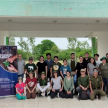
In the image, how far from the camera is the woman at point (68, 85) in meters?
5.32

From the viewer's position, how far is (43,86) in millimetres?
5602

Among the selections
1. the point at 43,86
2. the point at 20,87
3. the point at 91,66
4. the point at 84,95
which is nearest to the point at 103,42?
the point at 91,66

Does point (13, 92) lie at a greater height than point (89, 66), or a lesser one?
lesser

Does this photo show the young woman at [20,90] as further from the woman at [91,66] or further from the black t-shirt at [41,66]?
the woman at [91,66]

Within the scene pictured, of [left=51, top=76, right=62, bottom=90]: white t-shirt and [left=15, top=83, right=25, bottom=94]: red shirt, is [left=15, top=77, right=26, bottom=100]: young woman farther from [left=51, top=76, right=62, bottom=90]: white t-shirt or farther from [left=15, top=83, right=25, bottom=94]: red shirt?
[left=51, top=76, right=62, bottom=90]: white t-shirt

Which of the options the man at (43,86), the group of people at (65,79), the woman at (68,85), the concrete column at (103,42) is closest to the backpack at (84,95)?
A: the group of people at (65,79)

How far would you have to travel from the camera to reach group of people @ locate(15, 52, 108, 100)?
5.30 m

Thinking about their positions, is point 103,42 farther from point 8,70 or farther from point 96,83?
point 8,70

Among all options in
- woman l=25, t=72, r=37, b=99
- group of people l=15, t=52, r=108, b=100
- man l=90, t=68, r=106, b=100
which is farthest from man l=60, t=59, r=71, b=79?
woman l=25, t=72, r=37, b=99
